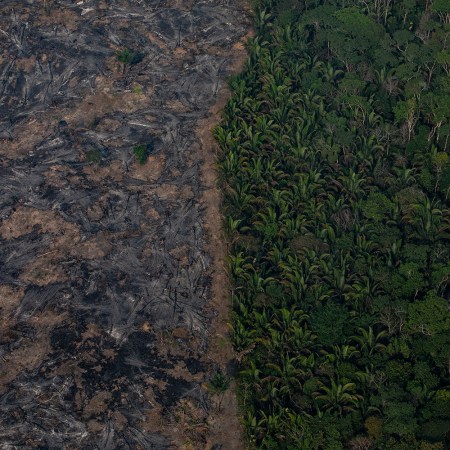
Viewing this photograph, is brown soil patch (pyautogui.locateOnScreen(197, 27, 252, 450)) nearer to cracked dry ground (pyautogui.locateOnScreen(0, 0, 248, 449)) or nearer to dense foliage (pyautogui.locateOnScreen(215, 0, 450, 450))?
cracked dry ground (pyautogui.locateOnScreen(0, 0, 248, 449))

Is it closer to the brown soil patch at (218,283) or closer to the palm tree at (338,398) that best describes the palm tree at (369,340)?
the palm tree at (338,398)

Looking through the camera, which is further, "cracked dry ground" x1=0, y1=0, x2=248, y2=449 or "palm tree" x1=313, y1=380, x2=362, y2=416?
"cracked dry ground" x1=0, y1=0, x2=248, y2=449

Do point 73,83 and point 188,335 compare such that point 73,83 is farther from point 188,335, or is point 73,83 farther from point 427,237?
point 427,237

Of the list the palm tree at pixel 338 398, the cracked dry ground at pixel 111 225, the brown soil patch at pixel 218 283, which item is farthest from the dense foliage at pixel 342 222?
the cracked dry ground at pixel 111 225

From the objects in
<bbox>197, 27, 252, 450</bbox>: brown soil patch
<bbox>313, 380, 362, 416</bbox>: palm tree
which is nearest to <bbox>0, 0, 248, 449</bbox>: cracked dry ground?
<bbox>197, 27, 252, 450</bbox>: brown soil patch

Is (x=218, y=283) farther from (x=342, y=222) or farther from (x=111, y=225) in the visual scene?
(x=342, y=222)

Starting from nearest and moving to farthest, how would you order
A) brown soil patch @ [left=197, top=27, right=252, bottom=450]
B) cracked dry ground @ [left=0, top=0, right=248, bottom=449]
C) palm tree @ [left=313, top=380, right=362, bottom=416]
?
palm tree @ [left=313, top=380, right=362, bottom=416] < brown soil patch @ [left=197, top=27, right=252, bottom=450] < cracked dry ground @ [left=0, top=0, right=248, bottom=449]

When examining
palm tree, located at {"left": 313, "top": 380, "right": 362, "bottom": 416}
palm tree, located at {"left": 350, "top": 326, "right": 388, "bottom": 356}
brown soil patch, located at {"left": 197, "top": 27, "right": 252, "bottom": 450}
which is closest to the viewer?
palm tree, located at {"left": 313, "top": 380, "right": 362, "bottom": 416}
